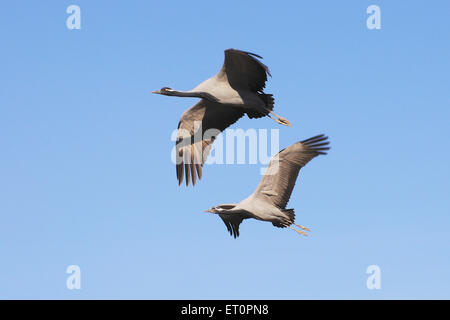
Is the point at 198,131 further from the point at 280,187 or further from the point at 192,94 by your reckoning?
the point at 280,187

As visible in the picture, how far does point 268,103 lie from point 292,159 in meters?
2.25

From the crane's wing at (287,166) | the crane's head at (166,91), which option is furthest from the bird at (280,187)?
the crane's head at (166,91)

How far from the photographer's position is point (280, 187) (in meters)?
18.1

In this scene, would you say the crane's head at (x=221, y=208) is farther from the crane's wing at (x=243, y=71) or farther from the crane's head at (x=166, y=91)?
the crane's head at (x=166, y=91)

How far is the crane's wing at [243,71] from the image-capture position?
18422 mm

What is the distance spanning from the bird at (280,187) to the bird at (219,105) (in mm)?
1873

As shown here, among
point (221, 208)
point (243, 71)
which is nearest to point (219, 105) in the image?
point (243, 71)

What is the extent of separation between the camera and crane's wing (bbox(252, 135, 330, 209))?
17906 mm

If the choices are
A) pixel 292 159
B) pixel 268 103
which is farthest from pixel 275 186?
pixel 268 103

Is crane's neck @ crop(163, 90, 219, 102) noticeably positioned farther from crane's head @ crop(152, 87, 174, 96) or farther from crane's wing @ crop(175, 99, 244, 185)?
crane's wing @ crop(175, 99, 244, 185)

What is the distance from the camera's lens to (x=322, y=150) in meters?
17.9

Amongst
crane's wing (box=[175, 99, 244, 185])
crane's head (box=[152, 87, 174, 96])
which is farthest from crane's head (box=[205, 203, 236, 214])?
crane's head (box=[152, 87, 174, 96])

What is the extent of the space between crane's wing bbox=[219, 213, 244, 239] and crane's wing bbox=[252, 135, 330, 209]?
3.57 ft

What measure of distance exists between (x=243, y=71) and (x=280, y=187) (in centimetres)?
296
